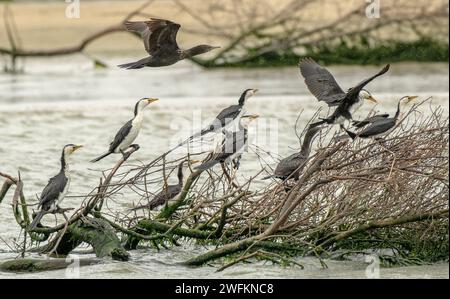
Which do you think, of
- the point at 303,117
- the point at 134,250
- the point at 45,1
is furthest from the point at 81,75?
the point at 134,250

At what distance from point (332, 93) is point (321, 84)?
193mm

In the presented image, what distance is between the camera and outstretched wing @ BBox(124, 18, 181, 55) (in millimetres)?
11352

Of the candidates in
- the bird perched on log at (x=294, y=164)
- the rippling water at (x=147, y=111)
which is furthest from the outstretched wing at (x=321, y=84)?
the rippling water at (x=147, y=111)

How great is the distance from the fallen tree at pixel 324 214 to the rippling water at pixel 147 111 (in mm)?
185

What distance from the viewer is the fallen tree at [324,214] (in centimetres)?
904

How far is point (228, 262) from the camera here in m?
9.42

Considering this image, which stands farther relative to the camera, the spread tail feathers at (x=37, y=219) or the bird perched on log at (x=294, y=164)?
the spread tail feathers at (x=37, y=219)

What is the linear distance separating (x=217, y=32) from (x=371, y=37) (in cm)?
264

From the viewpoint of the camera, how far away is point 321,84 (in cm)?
999

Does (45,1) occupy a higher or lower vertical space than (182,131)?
higher

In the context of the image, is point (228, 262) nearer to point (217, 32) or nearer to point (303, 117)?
point (303, 117)

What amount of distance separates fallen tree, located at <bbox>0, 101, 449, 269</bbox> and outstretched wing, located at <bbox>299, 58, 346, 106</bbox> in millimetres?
379

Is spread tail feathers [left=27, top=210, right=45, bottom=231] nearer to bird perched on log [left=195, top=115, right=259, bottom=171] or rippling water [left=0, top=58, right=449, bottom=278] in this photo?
rippling water [left=0, top=58, right=449, bottom=278]

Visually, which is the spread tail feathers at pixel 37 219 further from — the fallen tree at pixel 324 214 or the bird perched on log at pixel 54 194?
the fallen tree at pixel 324 214
